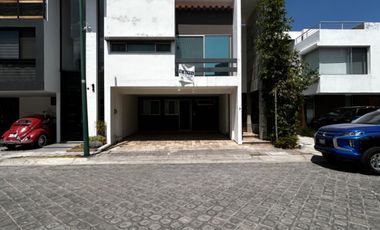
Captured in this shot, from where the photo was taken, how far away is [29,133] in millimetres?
12195

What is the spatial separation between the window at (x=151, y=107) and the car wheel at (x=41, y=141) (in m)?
7.82

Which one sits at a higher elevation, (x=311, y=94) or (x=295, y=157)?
(x=311, y=94)

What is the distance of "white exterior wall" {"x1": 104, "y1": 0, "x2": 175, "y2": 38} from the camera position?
495 inches

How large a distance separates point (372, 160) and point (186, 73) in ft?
26.3

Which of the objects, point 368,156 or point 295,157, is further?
point 295,157

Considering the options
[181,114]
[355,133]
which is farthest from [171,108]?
[355,133]

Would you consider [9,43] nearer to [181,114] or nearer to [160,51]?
[160,51]

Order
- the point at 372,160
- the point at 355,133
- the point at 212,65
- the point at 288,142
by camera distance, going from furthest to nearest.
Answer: the point at 212,65
the point at 288,142
the point at 355,133
the point at 372,160

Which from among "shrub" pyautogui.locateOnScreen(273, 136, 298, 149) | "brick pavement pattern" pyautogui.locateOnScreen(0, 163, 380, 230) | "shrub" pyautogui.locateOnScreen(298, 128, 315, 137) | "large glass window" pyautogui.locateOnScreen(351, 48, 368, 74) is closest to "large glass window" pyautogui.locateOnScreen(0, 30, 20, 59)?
"brick pavement pattern" pyautogui.locateOnScreen(0, 163, 380, 230)

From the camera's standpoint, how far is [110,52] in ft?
42.3

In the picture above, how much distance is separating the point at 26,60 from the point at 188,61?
7.82 meters

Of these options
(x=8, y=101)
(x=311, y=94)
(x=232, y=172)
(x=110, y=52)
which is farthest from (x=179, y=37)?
(x=8, y=101)

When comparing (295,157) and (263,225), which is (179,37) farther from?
(263,225)

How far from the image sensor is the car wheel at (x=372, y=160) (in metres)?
7.18
